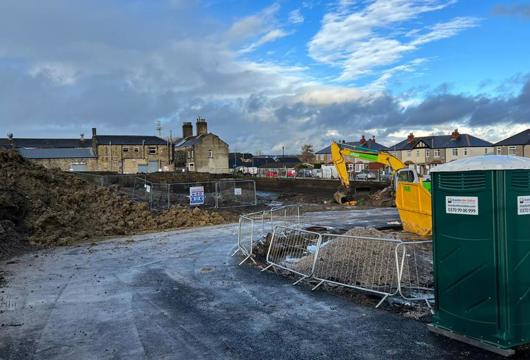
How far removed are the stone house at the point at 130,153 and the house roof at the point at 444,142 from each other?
1718 inches

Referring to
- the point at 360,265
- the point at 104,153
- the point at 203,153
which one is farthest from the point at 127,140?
the point at 360,265

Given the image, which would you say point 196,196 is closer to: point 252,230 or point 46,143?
point 252,230

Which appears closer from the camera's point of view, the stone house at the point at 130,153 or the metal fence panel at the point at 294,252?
the metal fence panel at the point at 294,252

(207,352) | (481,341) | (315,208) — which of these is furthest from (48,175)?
(481,341)

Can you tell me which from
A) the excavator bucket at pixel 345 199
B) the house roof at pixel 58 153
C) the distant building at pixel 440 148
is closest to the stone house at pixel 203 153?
the house roof at pixel 58 153

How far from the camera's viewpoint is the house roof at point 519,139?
7662cm

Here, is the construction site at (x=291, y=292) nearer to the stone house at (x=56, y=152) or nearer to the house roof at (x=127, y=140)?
the stone house at (x=56, y=152)

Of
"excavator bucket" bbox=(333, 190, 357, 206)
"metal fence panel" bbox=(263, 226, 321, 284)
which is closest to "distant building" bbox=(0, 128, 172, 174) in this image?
"excavator bucket" bbox=(333, 190, 357, 206)

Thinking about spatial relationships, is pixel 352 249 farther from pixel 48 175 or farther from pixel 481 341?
pixel 48 175

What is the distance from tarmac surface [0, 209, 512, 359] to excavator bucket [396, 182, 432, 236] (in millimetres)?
7917

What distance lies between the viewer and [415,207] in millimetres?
17266

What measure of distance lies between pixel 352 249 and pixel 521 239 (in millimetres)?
5411

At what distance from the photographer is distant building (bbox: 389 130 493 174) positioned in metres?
82.2

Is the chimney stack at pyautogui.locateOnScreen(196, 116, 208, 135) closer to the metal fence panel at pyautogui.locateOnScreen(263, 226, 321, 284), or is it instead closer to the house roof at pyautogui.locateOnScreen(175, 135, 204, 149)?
the house roof at pyautogui.locateOnScreen(175, 135, 204, 149)
